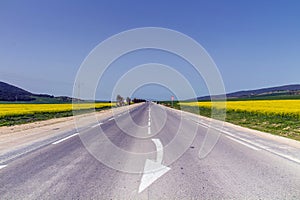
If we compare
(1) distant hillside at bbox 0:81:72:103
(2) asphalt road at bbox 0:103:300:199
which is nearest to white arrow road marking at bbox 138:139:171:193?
(2) asphalt road at bbox 0:103:300:199

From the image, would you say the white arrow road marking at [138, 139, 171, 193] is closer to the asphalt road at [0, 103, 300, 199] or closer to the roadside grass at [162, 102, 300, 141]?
the asphalt road at [0, 103, 300, 199]

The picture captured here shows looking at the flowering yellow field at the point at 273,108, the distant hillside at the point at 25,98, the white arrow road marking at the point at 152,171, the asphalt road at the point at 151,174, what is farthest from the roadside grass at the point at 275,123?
the distant hillside at the point at 25,98

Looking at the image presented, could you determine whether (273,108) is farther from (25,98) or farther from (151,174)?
(25,98)

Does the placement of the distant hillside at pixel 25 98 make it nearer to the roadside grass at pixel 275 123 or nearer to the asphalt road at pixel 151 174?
the roadside grass at pixel 275 123

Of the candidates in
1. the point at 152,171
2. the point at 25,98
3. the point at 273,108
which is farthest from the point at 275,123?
the point at 25,98

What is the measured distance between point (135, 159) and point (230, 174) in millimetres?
2332

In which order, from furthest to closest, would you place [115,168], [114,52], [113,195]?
[114,52], [115,168], [113,195]

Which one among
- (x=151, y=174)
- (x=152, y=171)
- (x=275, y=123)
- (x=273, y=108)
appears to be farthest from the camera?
(x=273, y=108)

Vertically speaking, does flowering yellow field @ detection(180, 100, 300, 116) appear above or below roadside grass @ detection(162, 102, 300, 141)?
above

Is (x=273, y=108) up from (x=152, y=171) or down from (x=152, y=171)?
up

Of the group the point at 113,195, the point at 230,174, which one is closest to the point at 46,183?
the point at 113,195

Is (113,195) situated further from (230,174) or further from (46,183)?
(230,174)

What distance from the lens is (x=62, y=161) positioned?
Answer: 548cm

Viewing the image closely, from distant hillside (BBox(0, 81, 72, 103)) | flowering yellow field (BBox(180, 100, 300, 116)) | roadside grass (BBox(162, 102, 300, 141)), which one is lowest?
roadside grass (BBox(162, 102, 300, 141))
